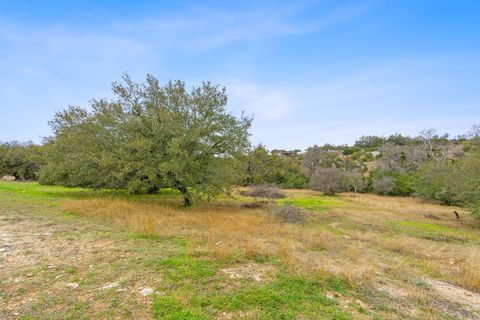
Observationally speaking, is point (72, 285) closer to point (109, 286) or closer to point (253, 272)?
point (109, 286)

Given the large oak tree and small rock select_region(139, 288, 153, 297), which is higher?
the large oak tree

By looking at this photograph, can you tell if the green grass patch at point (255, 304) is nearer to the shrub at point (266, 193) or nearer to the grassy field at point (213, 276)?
the grassy field at point (213, 276)

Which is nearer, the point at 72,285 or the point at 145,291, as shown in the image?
the point at 145,291

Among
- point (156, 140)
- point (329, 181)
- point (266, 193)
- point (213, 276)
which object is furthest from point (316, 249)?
point (329, 181)

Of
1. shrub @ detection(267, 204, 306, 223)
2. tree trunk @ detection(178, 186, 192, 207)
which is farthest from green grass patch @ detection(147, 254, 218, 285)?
tree trunk @ detection(178, 186, 192, 207)

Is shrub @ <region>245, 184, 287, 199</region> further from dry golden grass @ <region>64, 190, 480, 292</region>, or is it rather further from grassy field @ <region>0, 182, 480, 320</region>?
grassy field @ <region>0, 182, 480, 320</region>

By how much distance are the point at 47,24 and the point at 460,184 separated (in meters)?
26.2

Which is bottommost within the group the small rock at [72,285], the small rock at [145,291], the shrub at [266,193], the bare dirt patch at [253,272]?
the shrub at [266,193]

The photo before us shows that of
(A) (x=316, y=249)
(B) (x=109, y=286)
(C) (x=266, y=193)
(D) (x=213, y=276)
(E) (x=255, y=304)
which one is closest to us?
(E) (x=255, y=304)

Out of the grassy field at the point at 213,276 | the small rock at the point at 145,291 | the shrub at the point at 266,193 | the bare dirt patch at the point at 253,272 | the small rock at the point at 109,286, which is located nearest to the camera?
the grassy field at the point at 213,276

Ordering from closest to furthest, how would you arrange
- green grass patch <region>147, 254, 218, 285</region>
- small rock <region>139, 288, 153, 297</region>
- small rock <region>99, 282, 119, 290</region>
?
small rock <region>139, 288, 153, 297</region>
small rock <region>99, 282, 119, 290</region>
green grass patch <region>147, 254, 218, 285</region>

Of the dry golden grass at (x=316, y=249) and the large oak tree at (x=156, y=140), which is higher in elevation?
the large oak tree at (x=156, y=140)

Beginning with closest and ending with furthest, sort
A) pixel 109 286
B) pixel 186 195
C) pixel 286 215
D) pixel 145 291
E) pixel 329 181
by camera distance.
A: pixel 145 291 < pixel 109 286 < pixel 286 215 < pixel 186 195 < pixel 329 181

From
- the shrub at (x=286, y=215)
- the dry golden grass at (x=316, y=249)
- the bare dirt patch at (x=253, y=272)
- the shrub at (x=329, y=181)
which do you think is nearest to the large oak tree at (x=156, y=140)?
the dry golden grass at (x=316, y=249)
